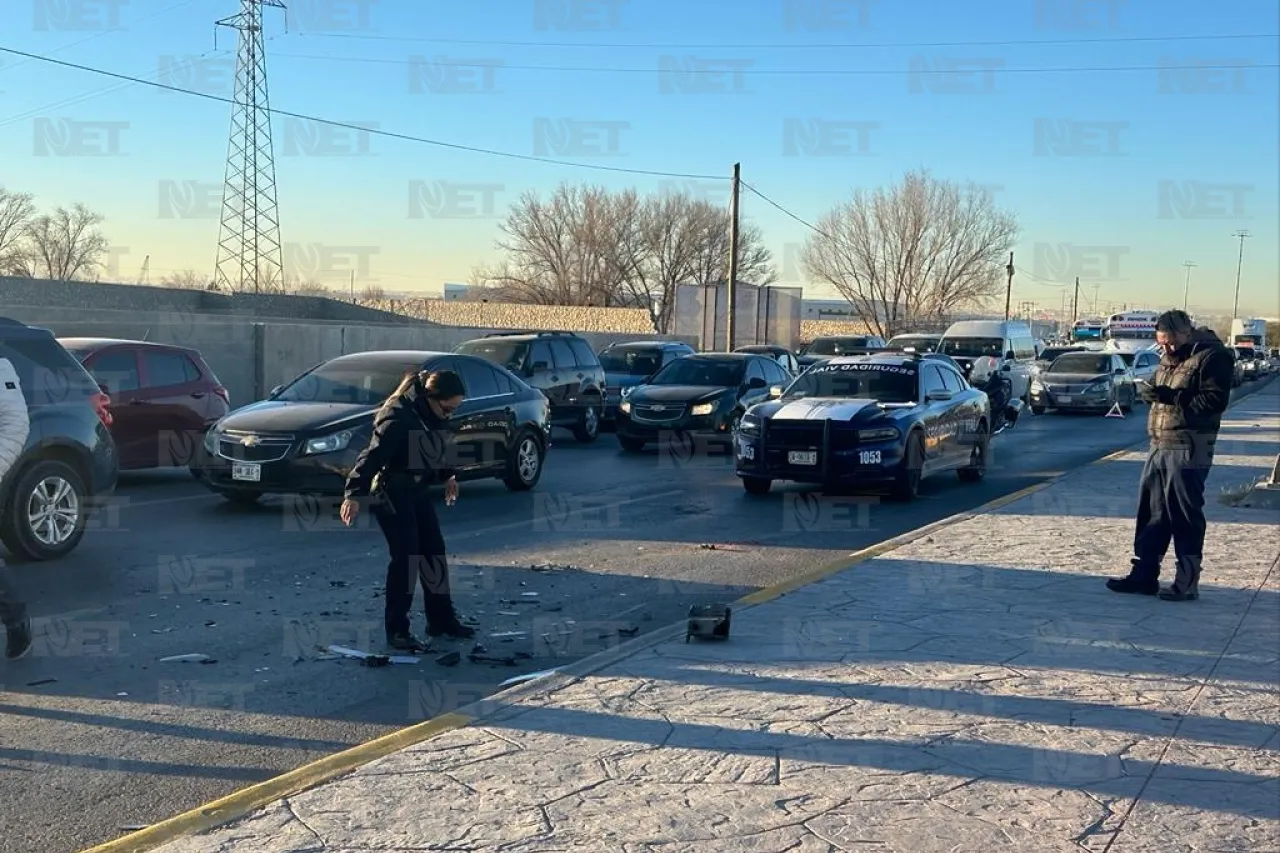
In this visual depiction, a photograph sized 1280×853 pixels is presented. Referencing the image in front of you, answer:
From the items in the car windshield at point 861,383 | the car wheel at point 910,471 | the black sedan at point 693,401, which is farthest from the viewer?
the black sedan at point 693,401

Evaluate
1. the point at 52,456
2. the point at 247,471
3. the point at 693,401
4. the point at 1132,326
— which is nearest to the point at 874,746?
the point at 52,456

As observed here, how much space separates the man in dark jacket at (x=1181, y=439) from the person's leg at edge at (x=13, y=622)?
6746mm

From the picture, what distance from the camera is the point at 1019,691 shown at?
6051 mm

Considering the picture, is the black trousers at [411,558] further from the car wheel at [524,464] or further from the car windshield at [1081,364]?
the car windshield at [1081,364]

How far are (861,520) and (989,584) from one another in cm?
401

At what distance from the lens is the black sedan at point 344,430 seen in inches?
449

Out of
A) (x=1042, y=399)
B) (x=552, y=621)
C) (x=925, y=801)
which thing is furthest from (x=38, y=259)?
(x=925, y=801)

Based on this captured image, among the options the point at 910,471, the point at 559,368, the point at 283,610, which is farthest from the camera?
the point at 559,368

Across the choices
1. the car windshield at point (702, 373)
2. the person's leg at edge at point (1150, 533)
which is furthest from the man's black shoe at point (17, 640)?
the car windshield at point (702, 373)

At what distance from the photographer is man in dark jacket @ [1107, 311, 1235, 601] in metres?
7.91

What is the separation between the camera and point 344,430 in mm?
11562

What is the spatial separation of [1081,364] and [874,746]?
2823cm

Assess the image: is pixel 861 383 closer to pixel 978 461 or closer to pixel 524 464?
pixel 978 461

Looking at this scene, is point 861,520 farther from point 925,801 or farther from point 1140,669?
point 925,801
